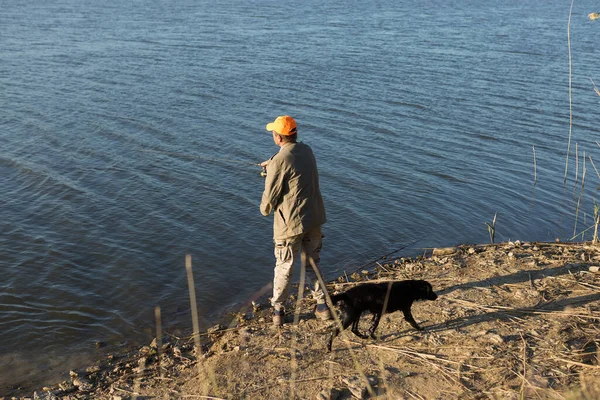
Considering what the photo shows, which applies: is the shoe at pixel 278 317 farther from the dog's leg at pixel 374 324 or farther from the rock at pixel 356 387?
the rock at pixel 356 387

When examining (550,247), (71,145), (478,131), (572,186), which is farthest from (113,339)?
(478,131)

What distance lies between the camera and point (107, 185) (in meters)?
11.4

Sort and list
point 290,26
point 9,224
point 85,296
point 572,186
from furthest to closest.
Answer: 1. point 290,26
2. point 572,186
3. point 9,224
4. point 85,296

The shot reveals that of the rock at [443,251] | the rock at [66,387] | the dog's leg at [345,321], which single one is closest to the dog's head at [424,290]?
the dog's leg at [345,321]

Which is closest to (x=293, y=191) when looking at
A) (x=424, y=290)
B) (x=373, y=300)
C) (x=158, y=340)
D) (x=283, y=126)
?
(x=283, y=126)

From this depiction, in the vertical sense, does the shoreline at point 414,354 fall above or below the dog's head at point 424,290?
below

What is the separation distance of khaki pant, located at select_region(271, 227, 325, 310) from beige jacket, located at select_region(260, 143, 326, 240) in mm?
132

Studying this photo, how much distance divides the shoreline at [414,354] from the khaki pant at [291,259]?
0.34 m

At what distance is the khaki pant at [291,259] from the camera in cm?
618

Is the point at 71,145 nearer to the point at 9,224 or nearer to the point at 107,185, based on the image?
the point at 107,185

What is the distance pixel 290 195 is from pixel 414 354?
1.93m

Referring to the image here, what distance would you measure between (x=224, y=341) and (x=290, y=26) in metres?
22.8

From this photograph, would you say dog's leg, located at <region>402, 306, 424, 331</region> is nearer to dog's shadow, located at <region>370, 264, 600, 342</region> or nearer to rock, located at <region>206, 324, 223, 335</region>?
dog's shadow, located at <region>370, 264, 600, 342</region>

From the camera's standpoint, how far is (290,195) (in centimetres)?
601
